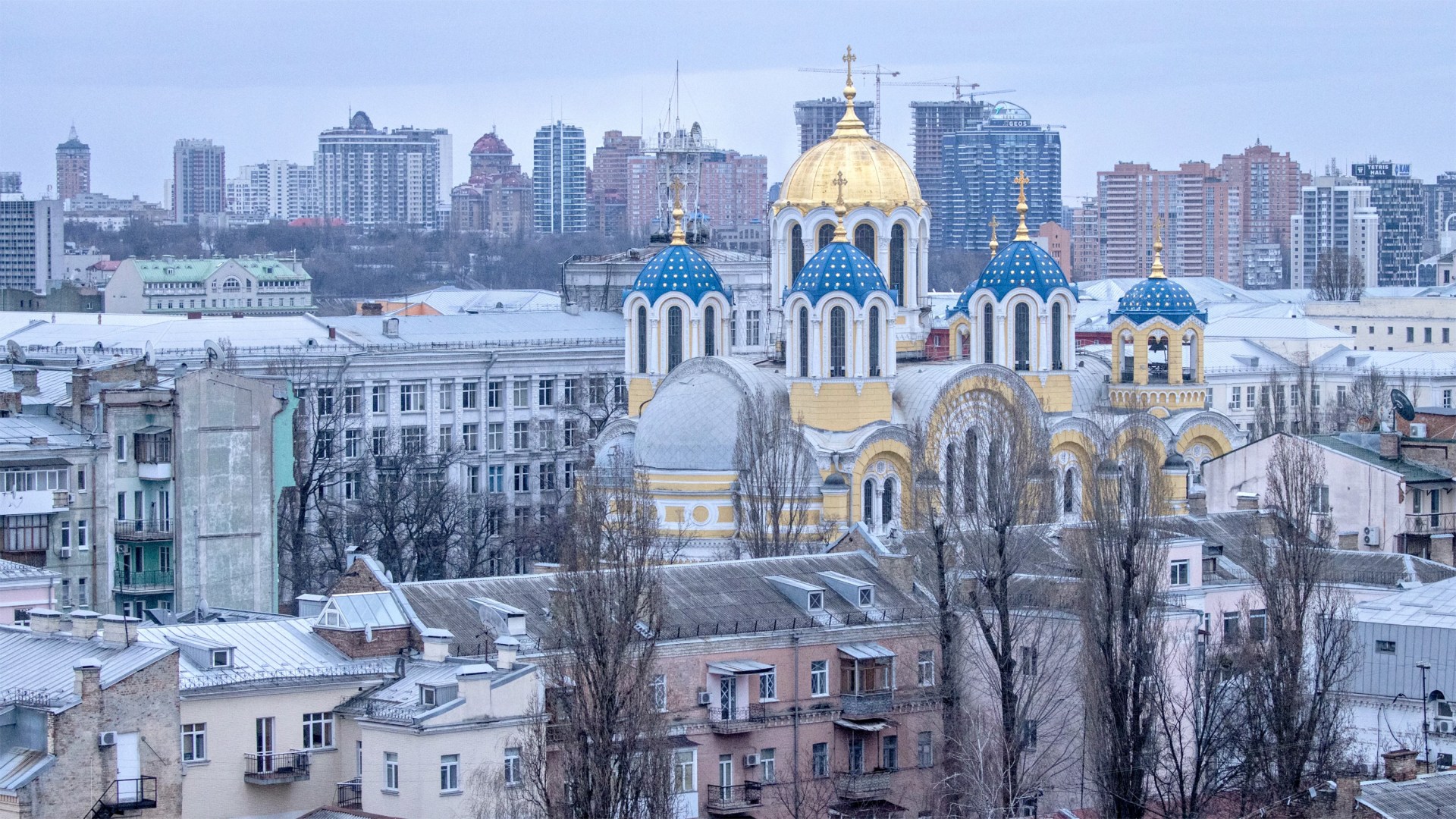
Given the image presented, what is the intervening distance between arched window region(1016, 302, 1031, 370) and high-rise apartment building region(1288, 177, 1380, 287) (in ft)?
288

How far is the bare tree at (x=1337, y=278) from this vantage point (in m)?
106

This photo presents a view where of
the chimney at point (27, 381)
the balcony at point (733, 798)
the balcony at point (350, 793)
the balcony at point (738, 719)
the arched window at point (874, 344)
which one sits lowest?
the balcony at point (733, 798)

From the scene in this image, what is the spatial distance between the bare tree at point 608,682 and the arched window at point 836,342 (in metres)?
14.8

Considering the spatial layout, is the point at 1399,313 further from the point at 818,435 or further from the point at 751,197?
the point at 751,197

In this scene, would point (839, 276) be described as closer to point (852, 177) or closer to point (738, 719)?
point (852, 177)

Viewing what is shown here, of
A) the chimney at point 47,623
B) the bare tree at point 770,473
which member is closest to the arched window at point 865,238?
the bare tree at point 770,473

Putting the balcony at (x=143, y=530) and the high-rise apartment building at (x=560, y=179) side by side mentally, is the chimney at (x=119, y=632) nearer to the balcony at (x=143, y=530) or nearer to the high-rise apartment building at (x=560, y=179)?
the balcony at (x=143, y=530)

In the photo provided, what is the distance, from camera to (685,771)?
106 ft

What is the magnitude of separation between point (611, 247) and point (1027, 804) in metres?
110

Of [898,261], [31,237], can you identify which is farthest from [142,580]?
[31,237]

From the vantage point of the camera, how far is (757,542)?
4472 cm

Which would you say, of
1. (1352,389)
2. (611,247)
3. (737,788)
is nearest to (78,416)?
(737,788)

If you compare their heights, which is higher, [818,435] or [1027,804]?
[818,435]

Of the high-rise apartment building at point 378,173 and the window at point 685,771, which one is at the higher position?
the high-rise apartment building at point 378,173
